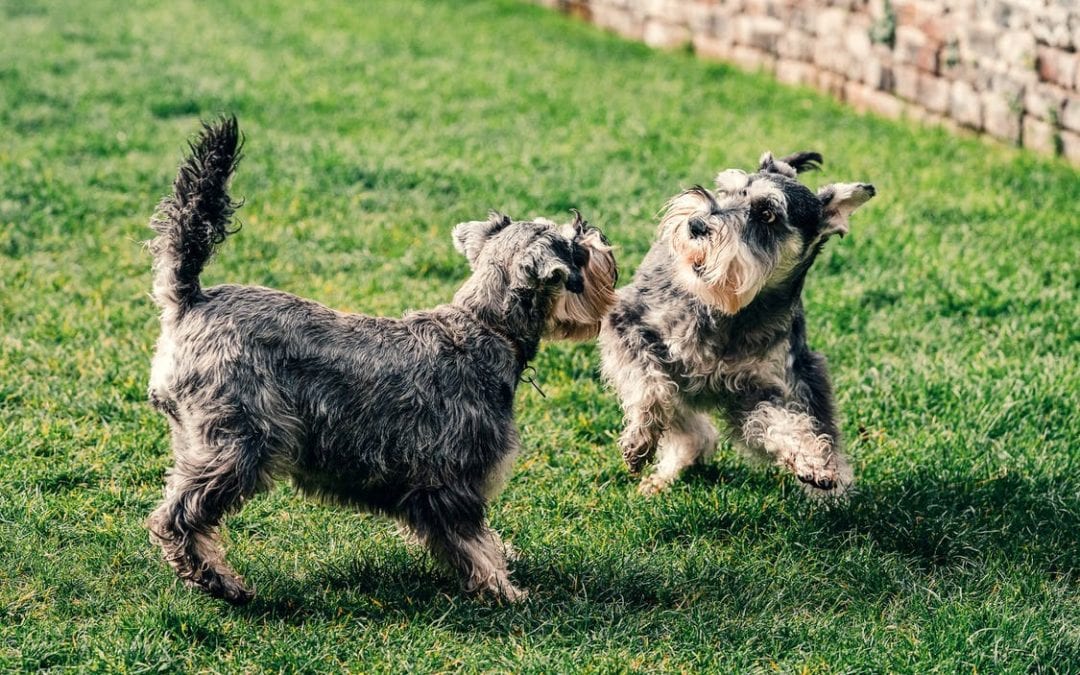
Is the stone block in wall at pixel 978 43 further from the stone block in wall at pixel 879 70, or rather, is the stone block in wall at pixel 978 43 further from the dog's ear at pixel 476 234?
the dog's ear at pixel 476 234

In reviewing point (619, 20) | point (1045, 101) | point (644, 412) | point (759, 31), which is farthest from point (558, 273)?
point (619, 20)

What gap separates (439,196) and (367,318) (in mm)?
4586

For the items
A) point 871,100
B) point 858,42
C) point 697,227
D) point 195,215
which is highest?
point 195,215

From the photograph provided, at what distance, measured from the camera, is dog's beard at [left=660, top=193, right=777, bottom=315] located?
4.92 metres

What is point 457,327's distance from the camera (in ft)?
15.3

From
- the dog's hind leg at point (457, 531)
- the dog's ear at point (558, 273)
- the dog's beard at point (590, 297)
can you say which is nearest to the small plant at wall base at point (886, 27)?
the dog's beard at point (590, 297)

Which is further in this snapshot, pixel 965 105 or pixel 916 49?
pixel 916 49

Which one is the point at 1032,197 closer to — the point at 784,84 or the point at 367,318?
the point at 784,84

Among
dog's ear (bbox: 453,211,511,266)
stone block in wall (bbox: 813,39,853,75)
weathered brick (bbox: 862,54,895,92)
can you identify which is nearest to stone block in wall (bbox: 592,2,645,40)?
stone block in wall (bbox: 813,39,853,75)

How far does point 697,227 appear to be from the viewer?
504 centimetres

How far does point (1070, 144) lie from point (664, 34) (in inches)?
232

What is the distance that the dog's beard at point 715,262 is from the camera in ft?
16.1

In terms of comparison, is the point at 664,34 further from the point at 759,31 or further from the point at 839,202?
the point at 839,202

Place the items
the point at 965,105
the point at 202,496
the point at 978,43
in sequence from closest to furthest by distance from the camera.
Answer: the point at 202,496 → the point at 978,43 → the point at 965,105
